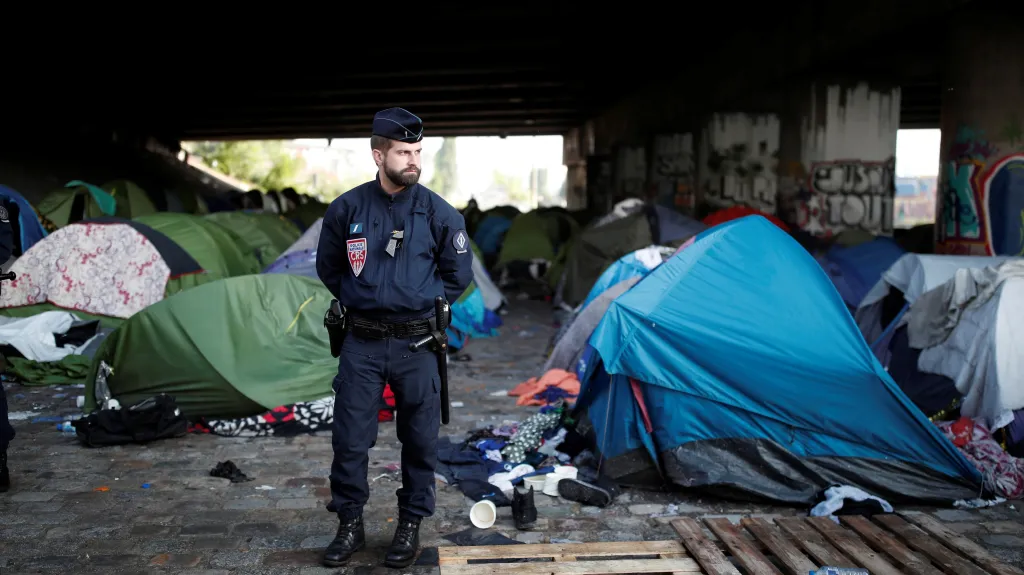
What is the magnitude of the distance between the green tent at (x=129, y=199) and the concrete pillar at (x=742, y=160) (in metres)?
12.1

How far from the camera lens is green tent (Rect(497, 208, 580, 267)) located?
16.8m

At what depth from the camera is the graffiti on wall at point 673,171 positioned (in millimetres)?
22812

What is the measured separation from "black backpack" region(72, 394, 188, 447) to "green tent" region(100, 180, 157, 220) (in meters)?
11.9

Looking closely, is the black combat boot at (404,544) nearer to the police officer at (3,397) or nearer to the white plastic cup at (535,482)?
the white plastic cup at (535,482)

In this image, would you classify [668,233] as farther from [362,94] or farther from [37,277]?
[362,94]

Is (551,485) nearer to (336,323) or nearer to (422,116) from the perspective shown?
(336,323)

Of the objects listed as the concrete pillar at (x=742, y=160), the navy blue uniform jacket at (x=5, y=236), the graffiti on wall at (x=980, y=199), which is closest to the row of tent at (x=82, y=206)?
the navy blue uniform jacket at (x=5, y=236)

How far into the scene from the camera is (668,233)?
1227cm

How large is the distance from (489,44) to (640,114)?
8.22m

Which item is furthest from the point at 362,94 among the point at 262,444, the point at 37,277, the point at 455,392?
the point at 262,444

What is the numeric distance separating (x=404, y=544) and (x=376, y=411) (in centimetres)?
68

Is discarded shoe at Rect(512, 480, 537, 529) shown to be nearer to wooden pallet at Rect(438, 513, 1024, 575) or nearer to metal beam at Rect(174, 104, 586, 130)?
wooden pallet at Rect(438, 513, 1024, 575)

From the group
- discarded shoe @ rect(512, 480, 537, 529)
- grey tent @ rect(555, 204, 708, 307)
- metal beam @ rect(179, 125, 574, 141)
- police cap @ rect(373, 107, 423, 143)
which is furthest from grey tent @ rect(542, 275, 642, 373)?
metal beam @ rect(179, 125, 574, 141)

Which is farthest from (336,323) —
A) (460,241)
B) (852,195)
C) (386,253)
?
(852,195)
